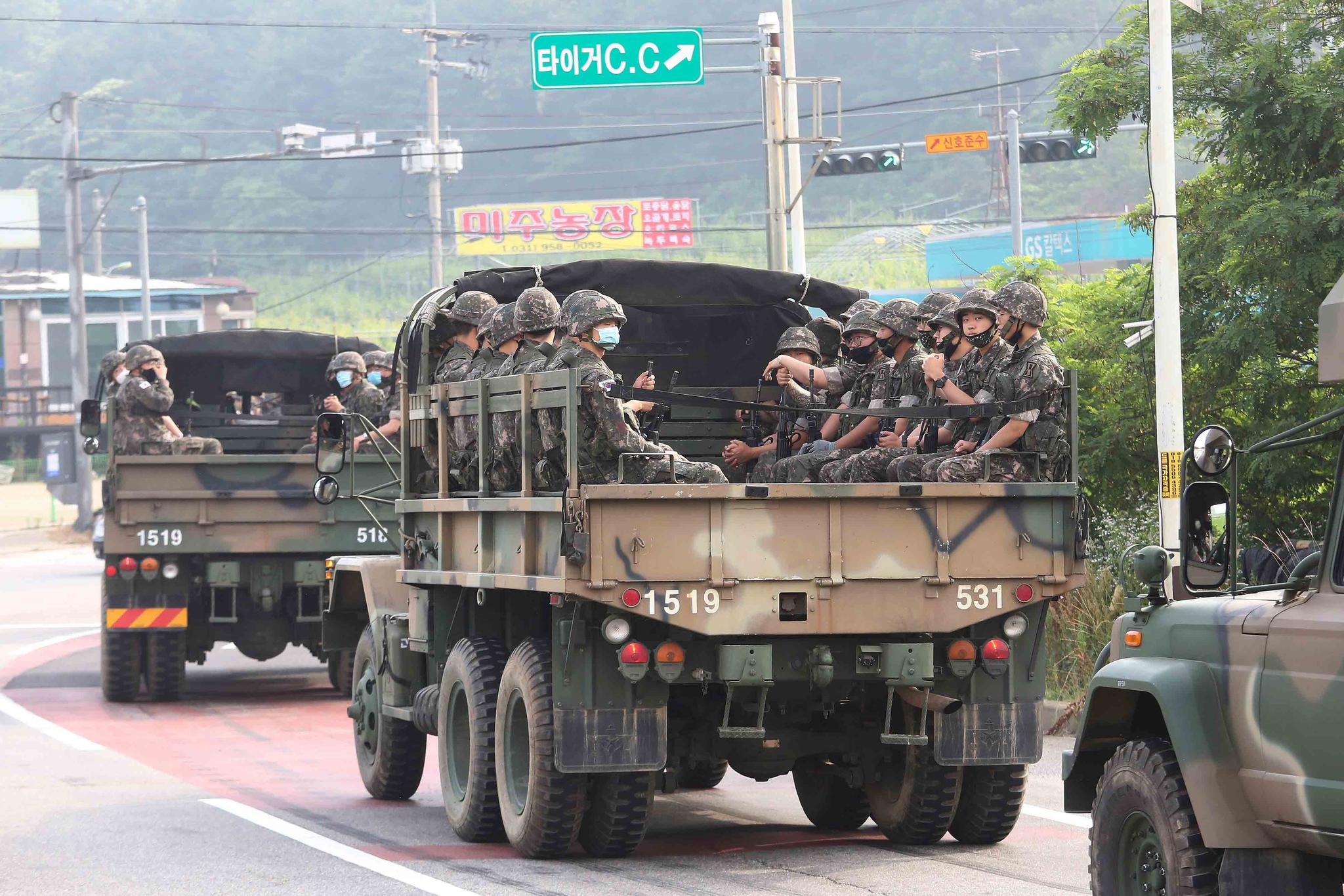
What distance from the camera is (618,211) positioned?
3445 inches

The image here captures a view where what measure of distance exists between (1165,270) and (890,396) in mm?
3218

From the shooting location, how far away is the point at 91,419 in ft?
58.3

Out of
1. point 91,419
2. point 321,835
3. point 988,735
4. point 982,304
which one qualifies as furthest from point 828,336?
point 91,419

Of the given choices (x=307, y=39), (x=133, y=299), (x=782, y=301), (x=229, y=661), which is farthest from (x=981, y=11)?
(x=782, y=301)

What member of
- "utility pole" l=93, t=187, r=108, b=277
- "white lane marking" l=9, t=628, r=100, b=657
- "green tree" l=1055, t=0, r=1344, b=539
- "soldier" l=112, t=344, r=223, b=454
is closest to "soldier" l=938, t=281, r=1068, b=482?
"green tree" l=1055, t=0, r=1344, b=539

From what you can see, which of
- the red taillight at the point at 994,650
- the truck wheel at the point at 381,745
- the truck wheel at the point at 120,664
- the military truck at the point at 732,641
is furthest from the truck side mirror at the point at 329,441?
the truck wheel at the point at 120,664

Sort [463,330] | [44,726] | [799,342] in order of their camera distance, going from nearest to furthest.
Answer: [463,330], [799,342], [44,726]

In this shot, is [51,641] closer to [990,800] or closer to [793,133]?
[793,133]

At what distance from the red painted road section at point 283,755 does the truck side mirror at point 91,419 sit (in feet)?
7.45

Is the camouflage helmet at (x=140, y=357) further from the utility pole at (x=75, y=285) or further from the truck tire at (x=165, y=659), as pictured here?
the utility pole at (x=75, y=285)

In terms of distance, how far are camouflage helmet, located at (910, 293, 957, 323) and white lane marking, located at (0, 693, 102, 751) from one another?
261 inches

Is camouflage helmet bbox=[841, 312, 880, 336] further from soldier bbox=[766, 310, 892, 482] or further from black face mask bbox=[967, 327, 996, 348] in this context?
black face mask bbox=[967, 327, 996, 348]

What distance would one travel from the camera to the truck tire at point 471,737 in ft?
31.9

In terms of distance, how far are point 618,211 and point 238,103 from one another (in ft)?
110
